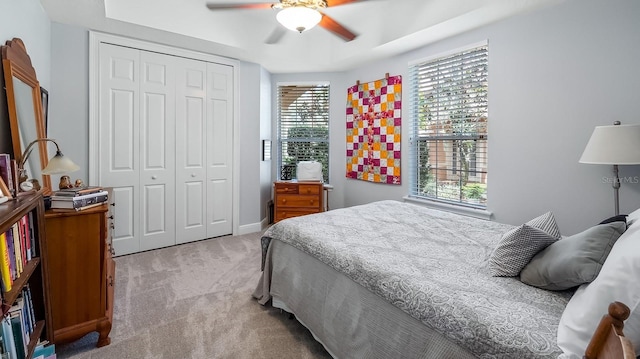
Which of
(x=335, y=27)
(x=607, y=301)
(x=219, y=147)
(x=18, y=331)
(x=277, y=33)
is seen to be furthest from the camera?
(x=219, y=147)

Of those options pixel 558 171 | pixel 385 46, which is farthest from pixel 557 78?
pixel 385 46

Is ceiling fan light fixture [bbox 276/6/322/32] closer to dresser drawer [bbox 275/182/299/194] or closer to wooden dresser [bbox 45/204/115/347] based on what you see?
wooden dresser [bbox 45/204/115/347]

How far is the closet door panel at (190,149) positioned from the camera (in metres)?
3.70

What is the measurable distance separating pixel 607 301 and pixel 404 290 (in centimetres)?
63

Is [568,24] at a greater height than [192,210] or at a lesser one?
greater

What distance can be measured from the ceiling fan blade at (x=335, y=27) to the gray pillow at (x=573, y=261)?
210 centimetres

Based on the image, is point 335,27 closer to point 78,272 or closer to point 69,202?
point 69,202

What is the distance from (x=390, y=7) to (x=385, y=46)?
0.38 meters

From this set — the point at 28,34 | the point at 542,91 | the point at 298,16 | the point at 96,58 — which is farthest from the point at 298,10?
the point at 96,58

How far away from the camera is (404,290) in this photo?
4.26ft

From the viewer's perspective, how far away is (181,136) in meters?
3.71

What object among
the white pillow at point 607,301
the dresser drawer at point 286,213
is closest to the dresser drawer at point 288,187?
the dresser drawer at point 286,213

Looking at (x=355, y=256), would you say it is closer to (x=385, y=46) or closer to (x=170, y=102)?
(x=385, y=46)

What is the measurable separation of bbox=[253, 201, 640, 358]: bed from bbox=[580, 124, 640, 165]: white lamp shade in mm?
696
